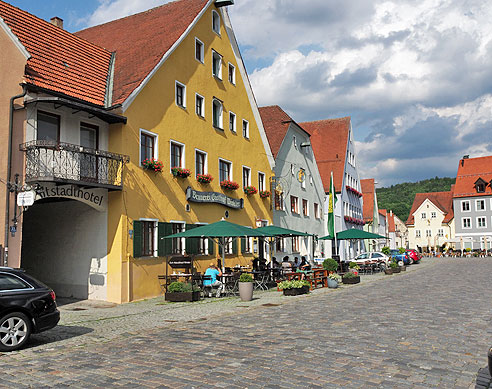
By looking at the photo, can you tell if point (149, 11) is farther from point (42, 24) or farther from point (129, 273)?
point (129, 273)

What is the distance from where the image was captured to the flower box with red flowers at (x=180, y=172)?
19.9m

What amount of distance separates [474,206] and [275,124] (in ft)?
172

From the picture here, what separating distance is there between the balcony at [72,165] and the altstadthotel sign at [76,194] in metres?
0.59

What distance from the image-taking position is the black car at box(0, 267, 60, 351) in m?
8.68

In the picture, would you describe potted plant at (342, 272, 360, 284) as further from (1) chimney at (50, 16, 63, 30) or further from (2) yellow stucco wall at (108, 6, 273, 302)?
(1) chimney at (50, 16, 63, 30)

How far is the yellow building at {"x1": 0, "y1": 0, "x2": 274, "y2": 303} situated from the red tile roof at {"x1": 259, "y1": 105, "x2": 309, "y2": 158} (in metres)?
3.52

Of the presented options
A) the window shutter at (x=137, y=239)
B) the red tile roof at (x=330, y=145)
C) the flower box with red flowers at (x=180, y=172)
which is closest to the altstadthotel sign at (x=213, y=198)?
the flower box with red flowers at (x=180, y=172)

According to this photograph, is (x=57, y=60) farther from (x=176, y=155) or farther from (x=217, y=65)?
(x=217, y=65)

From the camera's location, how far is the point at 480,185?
74750 mm

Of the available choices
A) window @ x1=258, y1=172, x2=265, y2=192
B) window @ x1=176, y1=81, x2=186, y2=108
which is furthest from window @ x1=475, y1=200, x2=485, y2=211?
window @ x1=176, y1=81, x2=186, y2=108

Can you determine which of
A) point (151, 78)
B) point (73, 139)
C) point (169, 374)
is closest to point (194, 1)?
point (151, 78)

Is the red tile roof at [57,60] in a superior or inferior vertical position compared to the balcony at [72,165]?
superior

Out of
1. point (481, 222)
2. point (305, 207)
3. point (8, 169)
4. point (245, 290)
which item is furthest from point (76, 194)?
point (481, 222)

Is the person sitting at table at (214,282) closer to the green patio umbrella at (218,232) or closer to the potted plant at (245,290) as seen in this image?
the potted plant at (245,290)
